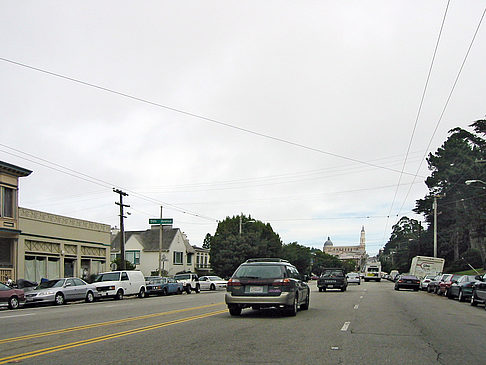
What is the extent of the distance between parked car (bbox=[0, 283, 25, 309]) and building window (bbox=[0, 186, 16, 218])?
12.1m

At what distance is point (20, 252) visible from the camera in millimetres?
37969

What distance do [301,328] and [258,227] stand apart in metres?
68.6

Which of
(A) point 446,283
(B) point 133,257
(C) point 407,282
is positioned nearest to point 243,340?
(A) point 446,283

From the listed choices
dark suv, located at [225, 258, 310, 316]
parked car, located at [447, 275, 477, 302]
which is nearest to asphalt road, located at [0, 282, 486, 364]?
A: dark suv, located at [225, 258, 310, 316]

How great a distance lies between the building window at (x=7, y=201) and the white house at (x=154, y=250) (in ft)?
119

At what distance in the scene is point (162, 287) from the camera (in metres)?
39.3

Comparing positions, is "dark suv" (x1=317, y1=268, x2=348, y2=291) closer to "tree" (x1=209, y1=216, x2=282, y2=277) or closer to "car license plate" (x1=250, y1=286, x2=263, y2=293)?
"car license plate" (x1=250, y1=286, x2=263, y2=293)

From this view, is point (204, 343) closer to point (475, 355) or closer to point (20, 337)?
point (20, 337)

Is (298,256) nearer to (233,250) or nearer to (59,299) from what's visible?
(233,250)

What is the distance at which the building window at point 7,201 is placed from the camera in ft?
120

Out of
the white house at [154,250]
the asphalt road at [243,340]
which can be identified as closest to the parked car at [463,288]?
the asphalt road at [243,340]

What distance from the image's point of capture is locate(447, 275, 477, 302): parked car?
2834 cm

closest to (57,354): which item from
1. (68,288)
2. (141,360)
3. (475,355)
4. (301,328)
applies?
(141,360)

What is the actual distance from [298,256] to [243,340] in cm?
9482
